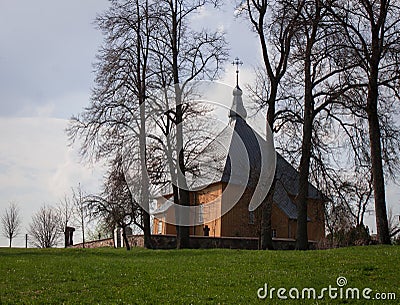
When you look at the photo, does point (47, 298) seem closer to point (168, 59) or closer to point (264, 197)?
point (264, 197)

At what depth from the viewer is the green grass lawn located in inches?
439

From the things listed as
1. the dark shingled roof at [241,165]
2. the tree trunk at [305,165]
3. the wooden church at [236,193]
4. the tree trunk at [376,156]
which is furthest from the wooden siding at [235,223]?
the tree trunk at [376,156]

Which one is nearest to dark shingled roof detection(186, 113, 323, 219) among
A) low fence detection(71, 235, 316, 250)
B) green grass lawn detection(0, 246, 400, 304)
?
low fence detection(71, 235, 316, 250)

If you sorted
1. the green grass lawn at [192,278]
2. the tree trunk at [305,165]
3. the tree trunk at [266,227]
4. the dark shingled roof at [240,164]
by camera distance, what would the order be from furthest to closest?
the dark shingled roof at [240,164], the tree trunk at [266,227], the tree trunk at [305,165], the green grass lawn at [192,278]

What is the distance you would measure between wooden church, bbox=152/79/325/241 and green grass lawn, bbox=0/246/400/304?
30.4 feet

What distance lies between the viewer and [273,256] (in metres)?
17.4

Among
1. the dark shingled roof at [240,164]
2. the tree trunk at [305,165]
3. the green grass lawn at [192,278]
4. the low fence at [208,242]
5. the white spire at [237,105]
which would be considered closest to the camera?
the green grass lawn at [192,278]

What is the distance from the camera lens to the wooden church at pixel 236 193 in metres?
27.8

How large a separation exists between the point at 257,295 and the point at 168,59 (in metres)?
18.6

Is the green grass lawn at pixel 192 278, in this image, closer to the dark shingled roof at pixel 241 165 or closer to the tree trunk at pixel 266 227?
the tree trunk at pixel 266 227

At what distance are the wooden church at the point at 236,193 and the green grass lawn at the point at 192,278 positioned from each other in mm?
9273

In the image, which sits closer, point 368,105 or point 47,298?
point 47,298

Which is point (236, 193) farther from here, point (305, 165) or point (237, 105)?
point (305, 165)

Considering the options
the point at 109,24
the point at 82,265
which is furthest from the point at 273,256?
the point at 109,24
